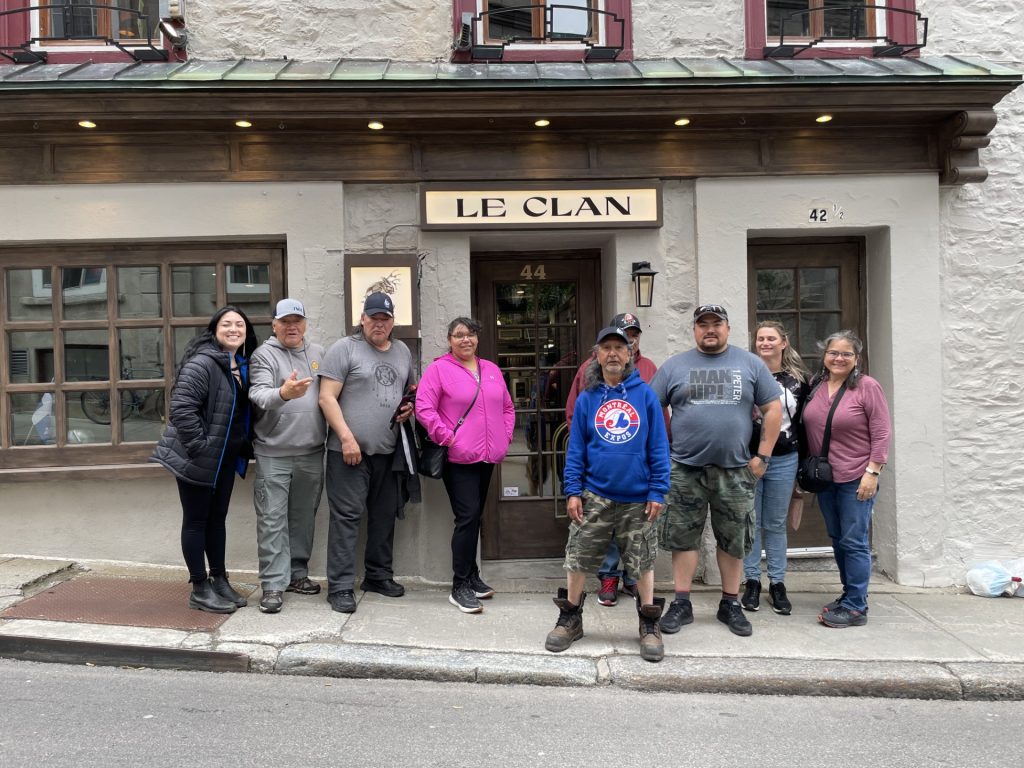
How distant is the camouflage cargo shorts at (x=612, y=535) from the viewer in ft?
14.8

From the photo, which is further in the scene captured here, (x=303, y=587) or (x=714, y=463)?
(x=303, y=587)

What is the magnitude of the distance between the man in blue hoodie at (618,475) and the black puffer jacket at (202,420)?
2128mm

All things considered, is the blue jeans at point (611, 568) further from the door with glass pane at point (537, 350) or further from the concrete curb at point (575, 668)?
the concrete curb at point (575, 668)

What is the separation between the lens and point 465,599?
5320 millimetres

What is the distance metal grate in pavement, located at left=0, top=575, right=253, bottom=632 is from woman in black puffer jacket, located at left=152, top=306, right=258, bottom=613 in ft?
0.55

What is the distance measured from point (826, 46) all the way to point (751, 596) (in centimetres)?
433

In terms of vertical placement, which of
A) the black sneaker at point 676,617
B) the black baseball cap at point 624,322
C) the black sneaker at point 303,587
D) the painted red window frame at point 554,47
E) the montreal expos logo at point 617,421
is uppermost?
the painted red window frame at point 554,47

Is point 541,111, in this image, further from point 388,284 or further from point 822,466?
point 822,466

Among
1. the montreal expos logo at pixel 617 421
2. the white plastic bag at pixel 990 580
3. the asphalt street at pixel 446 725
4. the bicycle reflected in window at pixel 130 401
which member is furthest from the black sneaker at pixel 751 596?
the bicycle reflected in window at pixel 130 401

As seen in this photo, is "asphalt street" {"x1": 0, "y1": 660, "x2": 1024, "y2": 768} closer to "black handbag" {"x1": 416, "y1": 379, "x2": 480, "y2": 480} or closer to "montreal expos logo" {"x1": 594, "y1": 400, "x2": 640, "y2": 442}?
"montreal expos logo" {"x1": 594, "y1": 400, "x2": 640, "y2": 442}

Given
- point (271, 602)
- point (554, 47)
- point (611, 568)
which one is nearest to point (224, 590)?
point (271, 602)

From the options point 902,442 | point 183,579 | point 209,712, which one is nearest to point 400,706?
point 209,712

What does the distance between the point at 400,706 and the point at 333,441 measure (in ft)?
6.40

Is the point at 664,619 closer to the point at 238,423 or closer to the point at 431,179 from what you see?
the point at 238,423
